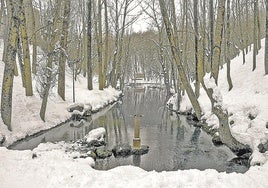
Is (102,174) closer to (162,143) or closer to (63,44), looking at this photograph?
(162,143)

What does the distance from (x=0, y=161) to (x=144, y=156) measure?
17.5 feet

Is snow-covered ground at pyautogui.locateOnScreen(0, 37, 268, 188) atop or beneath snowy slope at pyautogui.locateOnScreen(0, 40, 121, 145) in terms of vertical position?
beneath

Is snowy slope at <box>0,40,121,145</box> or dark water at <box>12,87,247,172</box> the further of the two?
snowy slope at <box>0,40,121,145</box>

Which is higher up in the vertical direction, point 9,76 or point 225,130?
point 9,76

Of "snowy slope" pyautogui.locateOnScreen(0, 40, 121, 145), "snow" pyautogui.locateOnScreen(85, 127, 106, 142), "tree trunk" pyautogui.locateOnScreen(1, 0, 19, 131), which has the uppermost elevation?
"tree trunk" pyautogui.locateOnScreen(1, 0, 19, 131)

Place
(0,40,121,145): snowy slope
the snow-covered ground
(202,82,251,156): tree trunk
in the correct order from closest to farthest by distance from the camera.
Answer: the snow-covered ground < (202,82,251,156): tree trunk < (0,40,121,145): snowy slope

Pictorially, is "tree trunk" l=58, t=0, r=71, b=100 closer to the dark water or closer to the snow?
the dark water

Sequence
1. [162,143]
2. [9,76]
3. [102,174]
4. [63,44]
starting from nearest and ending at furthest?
1. [102,174]
2. [9,76]
3. [162,143]
4. [63,44]

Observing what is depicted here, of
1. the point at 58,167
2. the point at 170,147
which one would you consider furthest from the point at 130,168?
the point at 170,147

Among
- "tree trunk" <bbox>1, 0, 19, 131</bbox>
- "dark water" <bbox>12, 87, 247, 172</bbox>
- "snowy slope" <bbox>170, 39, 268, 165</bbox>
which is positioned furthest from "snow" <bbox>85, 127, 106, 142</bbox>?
"snowy slope" <bbox>170, 39, 268, 165</bbox>

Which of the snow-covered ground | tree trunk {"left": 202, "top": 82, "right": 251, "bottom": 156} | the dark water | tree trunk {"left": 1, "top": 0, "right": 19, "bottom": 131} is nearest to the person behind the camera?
the snow-covered ground

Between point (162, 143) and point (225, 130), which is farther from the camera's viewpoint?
point (162, 143)

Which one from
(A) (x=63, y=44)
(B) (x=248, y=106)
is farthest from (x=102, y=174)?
(A) (x=63, y=44)

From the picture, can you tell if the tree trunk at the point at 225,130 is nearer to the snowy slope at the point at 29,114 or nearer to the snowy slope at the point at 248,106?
the snowy slope at the point at 248,106
